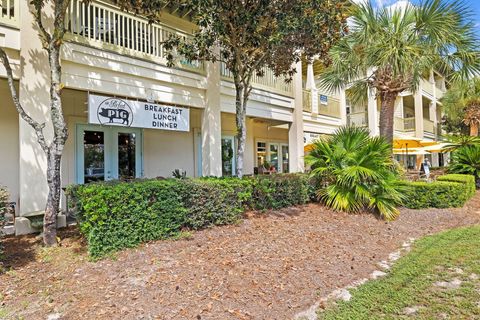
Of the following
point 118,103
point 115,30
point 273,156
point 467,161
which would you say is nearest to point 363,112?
point 467,161

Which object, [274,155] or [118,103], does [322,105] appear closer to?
[274,155]

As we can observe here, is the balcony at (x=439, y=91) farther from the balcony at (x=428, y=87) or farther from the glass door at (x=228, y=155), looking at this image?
the glass door at (x=228, y=155)

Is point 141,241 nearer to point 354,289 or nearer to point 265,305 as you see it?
point 265,305

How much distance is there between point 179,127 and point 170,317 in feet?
21.2

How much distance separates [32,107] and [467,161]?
54.7 feet

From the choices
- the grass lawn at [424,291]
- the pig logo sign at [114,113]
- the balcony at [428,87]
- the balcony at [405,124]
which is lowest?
the grass lawn at [424,291]

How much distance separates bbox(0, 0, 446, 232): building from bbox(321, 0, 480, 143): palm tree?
3254 mm

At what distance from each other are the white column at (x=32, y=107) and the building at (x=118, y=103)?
19mm

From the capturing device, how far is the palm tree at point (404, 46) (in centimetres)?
984

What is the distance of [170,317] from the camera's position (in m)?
3.62

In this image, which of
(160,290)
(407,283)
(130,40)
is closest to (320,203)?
(407,283)

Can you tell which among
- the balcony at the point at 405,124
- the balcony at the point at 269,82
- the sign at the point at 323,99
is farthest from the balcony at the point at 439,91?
the balcony at the point at 269,82

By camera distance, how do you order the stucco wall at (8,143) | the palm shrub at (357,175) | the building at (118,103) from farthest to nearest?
1. the palm shrub at (357,175)
2. the stucco wall at (8,143)
3. the building at (118,103)

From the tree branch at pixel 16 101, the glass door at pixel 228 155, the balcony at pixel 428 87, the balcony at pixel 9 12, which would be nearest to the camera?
the tree branch at pixel 16 101
